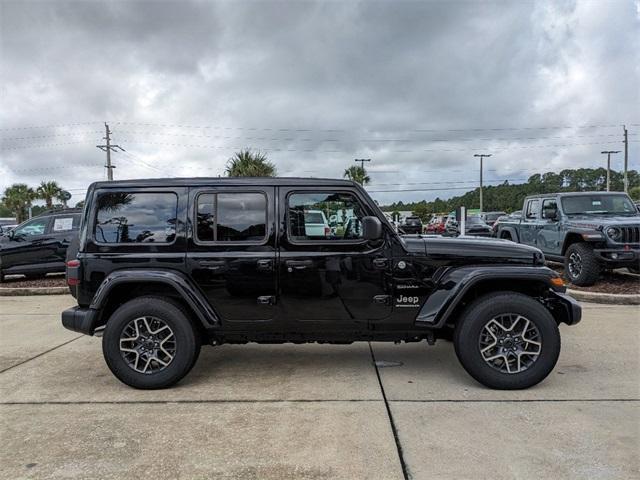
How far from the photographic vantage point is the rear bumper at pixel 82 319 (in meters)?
4.09

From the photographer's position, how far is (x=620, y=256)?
7996mm

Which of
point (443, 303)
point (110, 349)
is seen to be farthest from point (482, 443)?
point (110, 349)

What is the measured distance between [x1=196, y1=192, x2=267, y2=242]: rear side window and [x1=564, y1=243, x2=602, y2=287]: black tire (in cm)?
672

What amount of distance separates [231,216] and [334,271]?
41.1 inches

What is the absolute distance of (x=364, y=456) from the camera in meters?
2.92

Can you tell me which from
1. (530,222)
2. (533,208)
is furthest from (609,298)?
(533,208)

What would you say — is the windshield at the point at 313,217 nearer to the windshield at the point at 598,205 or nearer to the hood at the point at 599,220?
the hood at the point at 599,220

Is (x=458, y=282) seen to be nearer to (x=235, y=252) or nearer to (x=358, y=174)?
(x=235, y=252)

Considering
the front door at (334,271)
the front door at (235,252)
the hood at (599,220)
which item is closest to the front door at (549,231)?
the hood at (599,220)

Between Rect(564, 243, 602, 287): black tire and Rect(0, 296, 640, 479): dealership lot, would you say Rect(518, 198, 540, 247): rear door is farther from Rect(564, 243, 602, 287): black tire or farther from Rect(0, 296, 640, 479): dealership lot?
Rect(0, 296, 640, 479): dealership lot

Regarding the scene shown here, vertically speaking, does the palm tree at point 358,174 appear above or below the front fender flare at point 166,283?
above

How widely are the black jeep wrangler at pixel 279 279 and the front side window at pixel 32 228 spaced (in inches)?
290

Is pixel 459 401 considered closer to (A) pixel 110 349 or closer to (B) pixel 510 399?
(B) pixel 510 399

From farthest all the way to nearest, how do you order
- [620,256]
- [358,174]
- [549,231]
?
[358,174] < [549,231] < [620,256]
